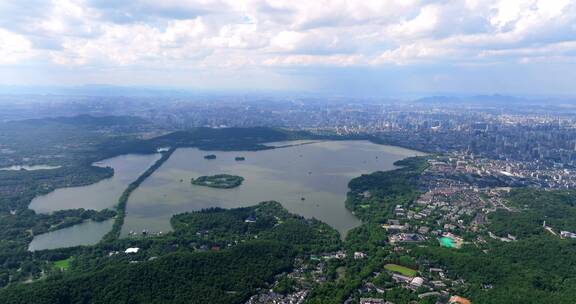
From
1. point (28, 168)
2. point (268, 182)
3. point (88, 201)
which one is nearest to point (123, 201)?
point (88, 201)

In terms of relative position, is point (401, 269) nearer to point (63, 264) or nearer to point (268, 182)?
point (63, 264)

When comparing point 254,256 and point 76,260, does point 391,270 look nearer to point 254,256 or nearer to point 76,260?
point 254,256

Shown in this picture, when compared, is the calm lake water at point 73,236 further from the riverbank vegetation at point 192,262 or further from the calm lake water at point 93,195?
the calm lake water at point 93,195

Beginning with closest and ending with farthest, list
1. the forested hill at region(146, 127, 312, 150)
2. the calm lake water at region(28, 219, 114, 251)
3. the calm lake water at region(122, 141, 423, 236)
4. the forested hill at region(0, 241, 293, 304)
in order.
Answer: the forested hill at region(0, 241, 293, 304) → the calm lake water at region(28, 219, 114, 251) → the calm lake water at region(122, 141, 423, 236) → the forested hill at region(146, 127, 312, 150)

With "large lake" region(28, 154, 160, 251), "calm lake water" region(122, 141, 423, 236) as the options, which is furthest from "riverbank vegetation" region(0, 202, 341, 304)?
"calm lake water" region(122, 141, 423, 236)

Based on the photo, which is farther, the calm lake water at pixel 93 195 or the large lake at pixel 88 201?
the calm lake water at pixel 93 195

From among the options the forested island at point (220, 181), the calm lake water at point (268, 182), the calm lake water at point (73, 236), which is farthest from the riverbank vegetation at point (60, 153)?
the forested island at point (220, 181)

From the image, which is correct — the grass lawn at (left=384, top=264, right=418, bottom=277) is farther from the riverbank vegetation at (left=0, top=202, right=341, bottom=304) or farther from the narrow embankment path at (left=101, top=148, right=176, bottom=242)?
the narrow embankment path at (left=101, top=148, right=176, bottom=242)
